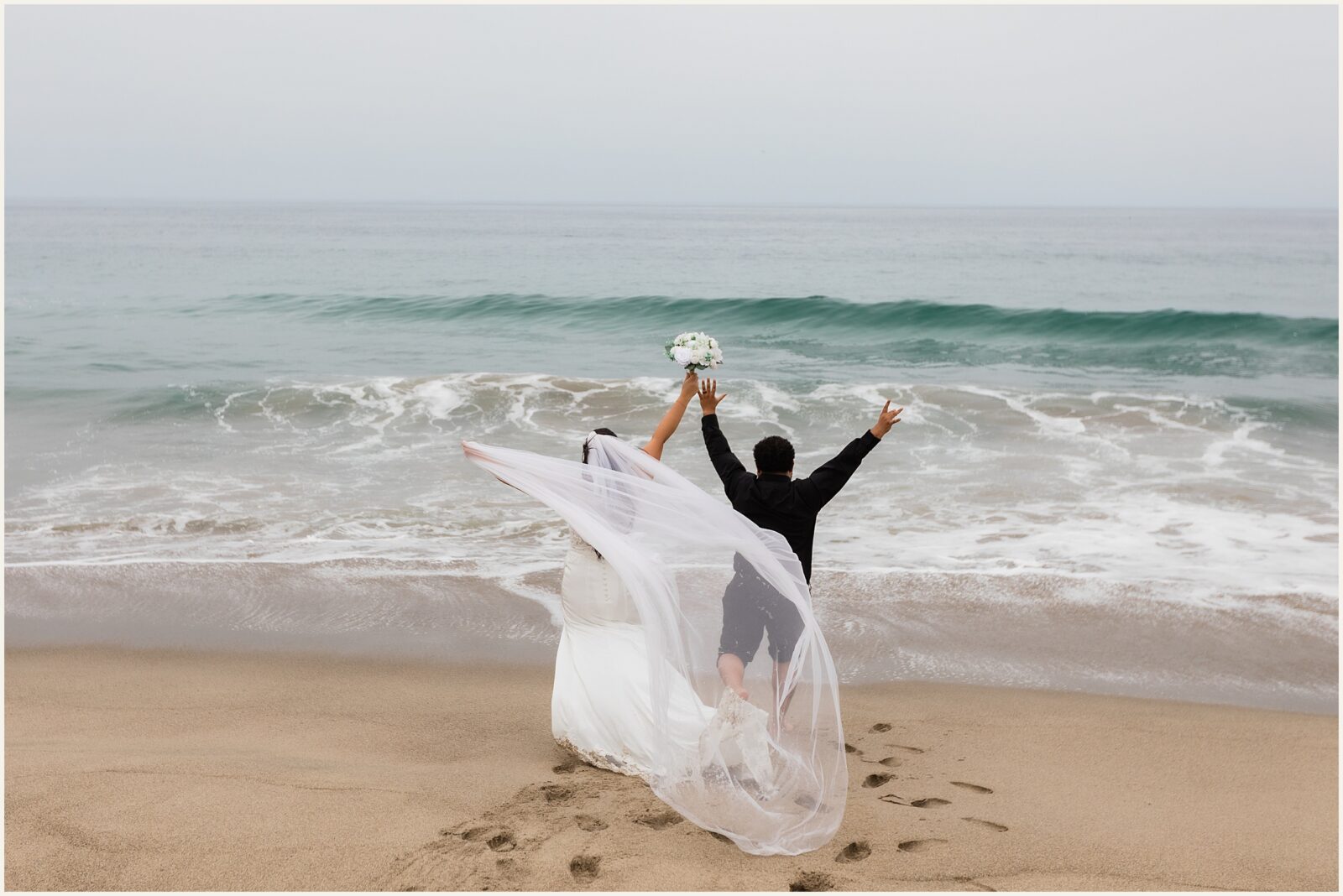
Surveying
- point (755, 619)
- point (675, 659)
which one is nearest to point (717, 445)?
point (755, 619)

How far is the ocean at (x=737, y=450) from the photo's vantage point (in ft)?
23.0

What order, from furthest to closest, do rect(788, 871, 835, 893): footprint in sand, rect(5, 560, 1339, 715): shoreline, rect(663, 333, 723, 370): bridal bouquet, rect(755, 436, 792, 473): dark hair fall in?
rect(5, 560, 1339, 715): shoreline, rect(663, 333, 723, 370): bridal bouquet, rect(755, 436, 792, 473): dark hair, rect(788, 871, 835, 893): footprint in sand

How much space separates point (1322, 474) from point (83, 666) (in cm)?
1231

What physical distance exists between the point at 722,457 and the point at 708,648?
87 centimetres

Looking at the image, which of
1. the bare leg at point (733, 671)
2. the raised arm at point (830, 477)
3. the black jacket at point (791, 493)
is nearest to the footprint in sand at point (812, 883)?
the bare leg at point (733, 671)

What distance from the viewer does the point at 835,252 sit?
49719 mm

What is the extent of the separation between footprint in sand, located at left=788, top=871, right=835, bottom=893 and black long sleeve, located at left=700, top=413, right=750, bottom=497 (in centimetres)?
165

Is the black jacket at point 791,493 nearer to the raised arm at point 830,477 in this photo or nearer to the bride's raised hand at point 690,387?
the raised arm at point 830,477

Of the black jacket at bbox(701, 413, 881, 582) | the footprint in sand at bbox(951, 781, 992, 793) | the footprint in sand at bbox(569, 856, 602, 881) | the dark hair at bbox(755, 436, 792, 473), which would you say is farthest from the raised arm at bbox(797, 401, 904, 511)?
the footprint in sand at bbox(569, 856, 602, 881)

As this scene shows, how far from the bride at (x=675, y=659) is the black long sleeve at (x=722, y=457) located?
0.62 ft

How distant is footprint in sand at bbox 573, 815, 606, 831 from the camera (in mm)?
3949

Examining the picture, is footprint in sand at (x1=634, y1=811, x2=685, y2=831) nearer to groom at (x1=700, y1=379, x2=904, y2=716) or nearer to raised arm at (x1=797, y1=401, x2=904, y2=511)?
groom at (x1=700, y1=379, x2=904, y2=716)

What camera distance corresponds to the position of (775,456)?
4664 mm

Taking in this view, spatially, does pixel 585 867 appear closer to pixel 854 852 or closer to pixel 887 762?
pixel 854 852
